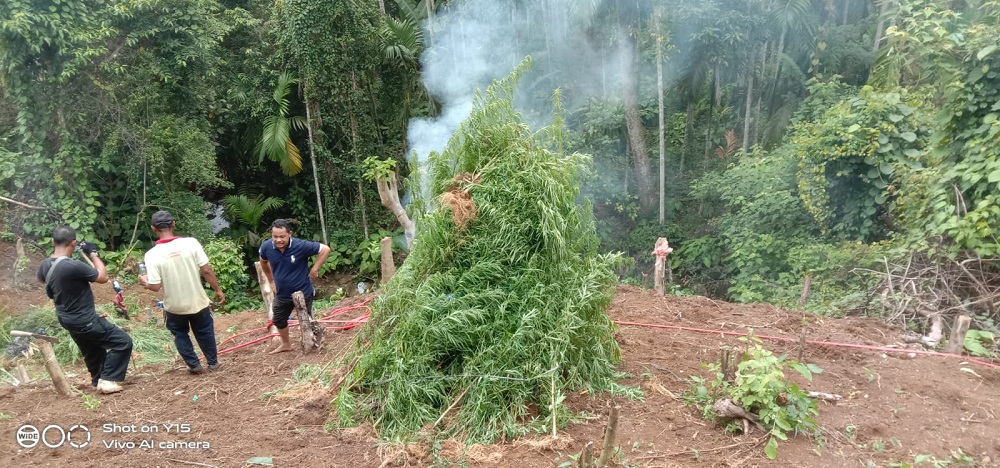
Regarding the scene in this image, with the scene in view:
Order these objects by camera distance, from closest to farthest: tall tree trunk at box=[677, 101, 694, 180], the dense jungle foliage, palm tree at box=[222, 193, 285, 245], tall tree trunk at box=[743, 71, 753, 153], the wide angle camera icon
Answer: the wide angle camera icon → the dense jungle foliage → palm tree at box=[222, 193, 285, 245] → tall tree trunk at box=[743, 71, 753, 153] → tall tree trunk at box=[677, 101, 694, 180]

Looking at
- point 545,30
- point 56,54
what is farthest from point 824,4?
point 56,54

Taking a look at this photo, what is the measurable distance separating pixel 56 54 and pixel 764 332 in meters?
11.1

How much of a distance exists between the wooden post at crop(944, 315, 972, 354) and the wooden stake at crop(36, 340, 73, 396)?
7.31m

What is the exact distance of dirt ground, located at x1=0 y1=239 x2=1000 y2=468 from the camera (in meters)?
3.71

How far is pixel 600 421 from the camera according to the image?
13.5ft

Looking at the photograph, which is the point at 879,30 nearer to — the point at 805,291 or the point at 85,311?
the point at 805,291

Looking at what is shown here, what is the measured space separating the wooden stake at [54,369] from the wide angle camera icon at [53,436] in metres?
0.61

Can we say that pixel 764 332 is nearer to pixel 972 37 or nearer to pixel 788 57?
pixel 972 37

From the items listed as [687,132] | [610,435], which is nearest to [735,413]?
[610,435]

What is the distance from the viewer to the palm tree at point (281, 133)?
44.7 feet

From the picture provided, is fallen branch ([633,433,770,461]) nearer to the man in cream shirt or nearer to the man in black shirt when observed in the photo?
the man in cream shirt

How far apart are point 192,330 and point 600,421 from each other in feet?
11.6

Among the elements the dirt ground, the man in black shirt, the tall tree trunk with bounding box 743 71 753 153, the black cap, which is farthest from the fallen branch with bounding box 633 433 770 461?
the tall tree trunk with bounding box 743 71 753 153

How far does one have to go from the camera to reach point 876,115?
26.3ft
